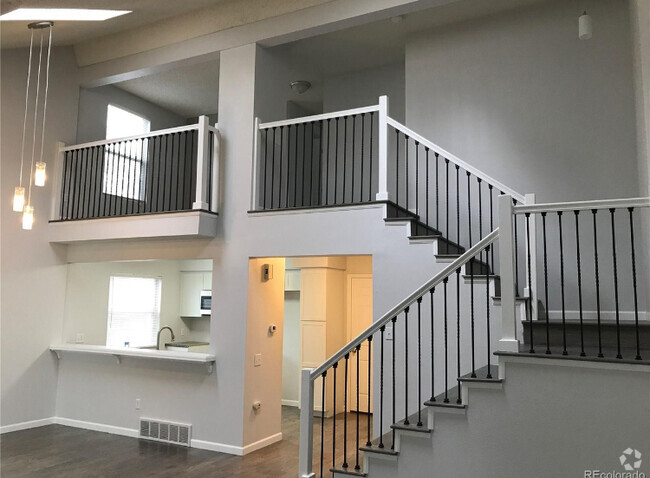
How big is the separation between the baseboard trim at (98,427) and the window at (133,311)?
131 centimetres

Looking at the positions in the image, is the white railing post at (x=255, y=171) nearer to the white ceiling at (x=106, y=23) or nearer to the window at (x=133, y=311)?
the white ceiling at (x=106, y=23)

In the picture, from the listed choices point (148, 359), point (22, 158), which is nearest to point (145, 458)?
point (148, 359)

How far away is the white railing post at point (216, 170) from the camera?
6.35 meters

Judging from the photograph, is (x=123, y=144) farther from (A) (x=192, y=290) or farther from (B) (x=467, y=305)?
(B) (x=467, y=305)

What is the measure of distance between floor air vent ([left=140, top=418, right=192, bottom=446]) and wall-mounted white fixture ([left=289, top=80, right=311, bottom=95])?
5.28 m

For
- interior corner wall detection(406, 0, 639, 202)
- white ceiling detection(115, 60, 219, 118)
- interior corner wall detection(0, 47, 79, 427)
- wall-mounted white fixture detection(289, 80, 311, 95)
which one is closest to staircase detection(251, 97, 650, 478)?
interior corner wall detection(406, 0, 639, 202)

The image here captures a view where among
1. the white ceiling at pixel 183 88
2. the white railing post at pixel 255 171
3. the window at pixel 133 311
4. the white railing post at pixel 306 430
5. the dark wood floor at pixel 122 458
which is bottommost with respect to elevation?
the dark wood floor at pixel 122 458

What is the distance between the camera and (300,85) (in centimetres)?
834

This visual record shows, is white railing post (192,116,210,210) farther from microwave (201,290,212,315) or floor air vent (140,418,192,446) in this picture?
microwave (201,290,212,315)

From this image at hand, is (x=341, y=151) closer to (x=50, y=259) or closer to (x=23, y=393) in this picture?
(x=50, y=259)

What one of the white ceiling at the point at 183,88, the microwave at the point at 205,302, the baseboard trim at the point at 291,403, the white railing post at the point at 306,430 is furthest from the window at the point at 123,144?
the white railing post at the point at 306,430

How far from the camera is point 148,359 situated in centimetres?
662

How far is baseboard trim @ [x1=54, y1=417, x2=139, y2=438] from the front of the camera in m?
6.68

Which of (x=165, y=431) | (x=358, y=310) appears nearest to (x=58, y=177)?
(x=165, y=431)
